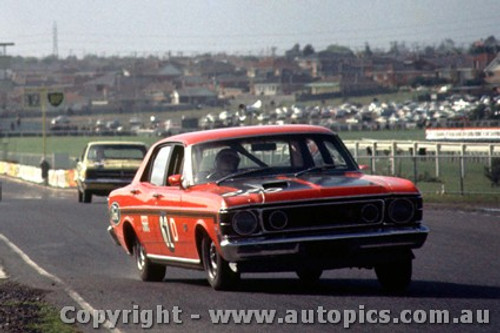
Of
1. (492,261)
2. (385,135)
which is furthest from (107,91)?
(492,261)

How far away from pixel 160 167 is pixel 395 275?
128 inches

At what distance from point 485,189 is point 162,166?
18.8 m

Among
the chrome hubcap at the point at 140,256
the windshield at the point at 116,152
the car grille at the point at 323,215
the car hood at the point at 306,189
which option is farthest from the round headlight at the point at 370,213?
the windshield at the point at 116,152

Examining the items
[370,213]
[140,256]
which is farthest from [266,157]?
[140,256]

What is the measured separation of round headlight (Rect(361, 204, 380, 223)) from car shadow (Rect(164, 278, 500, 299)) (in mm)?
689

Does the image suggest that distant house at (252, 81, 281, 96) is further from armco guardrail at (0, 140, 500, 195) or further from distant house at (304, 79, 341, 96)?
armco guardrail at (0, 140, 500, 195)

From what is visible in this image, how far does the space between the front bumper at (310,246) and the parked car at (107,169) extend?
2626cm

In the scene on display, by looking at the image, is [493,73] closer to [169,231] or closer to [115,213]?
[115,213]

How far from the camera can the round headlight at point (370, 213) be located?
12492mm

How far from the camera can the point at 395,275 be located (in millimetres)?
12938

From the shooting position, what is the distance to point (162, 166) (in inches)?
586

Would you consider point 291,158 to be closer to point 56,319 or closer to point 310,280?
point 310,280

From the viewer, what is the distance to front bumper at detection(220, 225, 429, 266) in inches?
484

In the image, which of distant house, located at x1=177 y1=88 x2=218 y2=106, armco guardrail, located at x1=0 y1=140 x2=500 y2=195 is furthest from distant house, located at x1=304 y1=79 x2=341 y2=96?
armco guardrail, located at x1=0 y1=140 x2=500 y2=195
